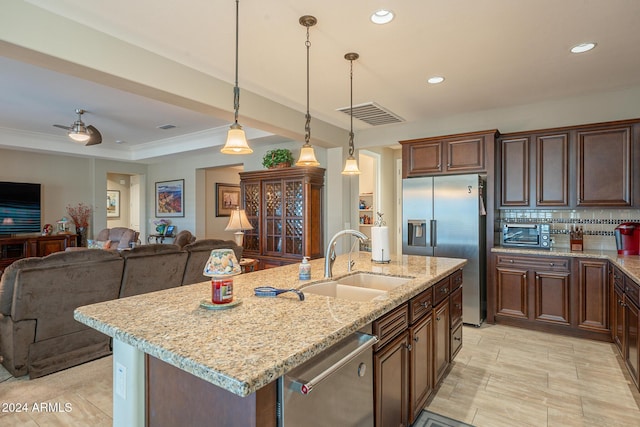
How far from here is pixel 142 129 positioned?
5.61 m

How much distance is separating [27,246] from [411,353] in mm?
6917

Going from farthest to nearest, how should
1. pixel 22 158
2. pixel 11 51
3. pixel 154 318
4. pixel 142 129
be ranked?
pixel 22 158 → pixel 142 129 → pixel 11 51 → pixel 154 318

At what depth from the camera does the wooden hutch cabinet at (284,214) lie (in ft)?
16.7

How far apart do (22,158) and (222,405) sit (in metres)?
7.56

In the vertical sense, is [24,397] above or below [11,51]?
below

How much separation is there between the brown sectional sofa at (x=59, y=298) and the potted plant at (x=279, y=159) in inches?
101

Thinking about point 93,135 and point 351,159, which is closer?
point 351,159

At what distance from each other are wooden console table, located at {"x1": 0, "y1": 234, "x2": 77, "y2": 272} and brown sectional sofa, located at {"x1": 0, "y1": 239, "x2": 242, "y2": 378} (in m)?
4.10

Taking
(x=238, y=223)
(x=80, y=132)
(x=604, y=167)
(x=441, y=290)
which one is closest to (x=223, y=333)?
(x=441, y=290)

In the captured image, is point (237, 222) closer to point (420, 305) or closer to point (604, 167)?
point (420, 305)

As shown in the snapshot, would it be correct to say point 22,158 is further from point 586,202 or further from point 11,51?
point 586,202

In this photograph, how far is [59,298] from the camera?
2740 mm

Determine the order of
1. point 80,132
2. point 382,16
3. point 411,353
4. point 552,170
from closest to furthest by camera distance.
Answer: point 411,353 → point 382,16 → point 552,170 → point 80,132

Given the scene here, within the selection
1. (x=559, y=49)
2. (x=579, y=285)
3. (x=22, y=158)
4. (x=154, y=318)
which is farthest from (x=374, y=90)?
(x=22, y=158)
